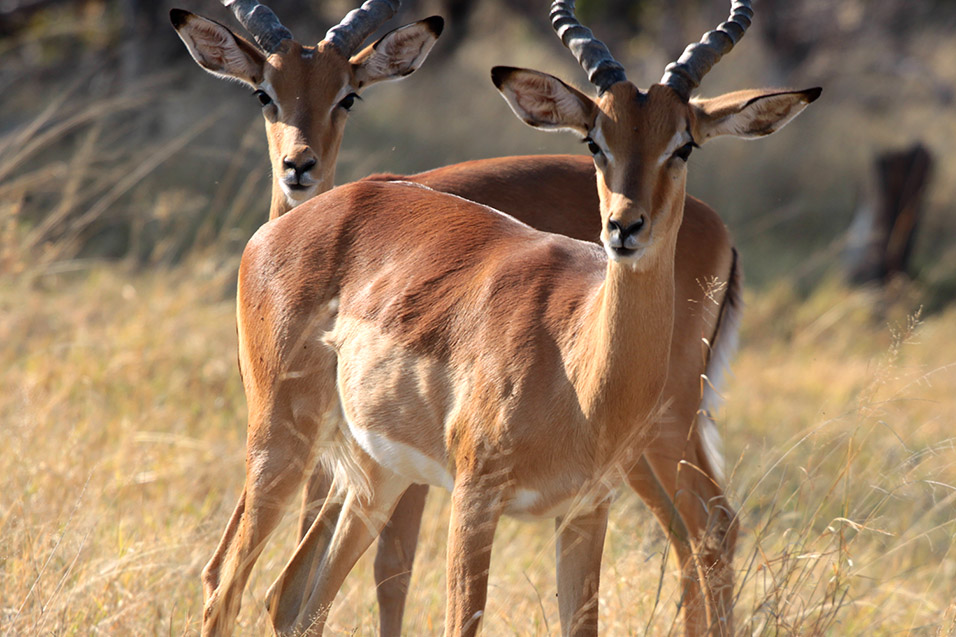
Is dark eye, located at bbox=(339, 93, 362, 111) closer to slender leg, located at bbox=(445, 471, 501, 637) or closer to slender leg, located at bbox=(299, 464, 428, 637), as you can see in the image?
slender leg, located at bbox=(299, 464, 428, 637)

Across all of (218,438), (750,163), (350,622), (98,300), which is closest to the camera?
(350,622)

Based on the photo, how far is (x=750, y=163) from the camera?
575 inches

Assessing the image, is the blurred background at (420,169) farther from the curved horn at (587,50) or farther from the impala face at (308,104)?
the impala face at (308,104)

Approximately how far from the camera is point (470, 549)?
127 inches

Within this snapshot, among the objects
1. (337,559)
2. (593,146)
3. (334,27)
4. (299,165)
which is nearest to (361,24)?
(334,27)

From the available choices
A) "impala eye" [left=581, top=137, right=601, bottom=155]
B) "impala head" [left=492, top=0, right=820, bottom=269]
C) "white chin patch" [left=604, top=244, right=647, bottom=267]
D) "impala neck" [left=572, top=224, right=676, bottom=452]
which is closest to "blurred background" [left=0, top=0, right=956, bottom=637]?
"impala neck" [left=572, top=224, right=676, bottom=452]

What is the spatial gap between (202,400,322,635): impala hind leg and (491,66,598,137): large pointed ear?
1.21m

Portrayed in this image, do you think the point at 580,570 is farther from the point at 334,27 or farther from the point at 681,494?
the point at 334,27

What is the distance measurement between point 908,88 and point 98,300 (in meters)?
17.7

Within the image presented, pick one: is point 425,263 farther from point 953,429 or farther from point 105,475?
point 953,429

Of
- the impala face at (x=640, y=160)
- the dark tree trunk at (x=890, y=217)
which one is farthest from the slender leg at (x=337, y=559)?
the dark tree trunk at (x=890, y=217)

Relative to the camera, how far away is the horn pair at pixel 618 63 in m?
3.29

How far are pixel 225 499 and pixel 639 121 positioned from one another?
8.90 ft

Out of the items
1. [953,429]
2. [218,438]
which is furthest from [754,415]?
[218,438]
